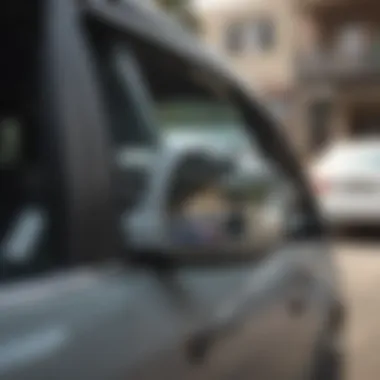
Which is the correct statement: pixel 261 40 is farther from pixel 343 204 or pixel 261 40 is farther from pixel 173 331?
pixel 173 331

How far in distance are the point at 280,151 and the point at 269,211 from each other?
1.36 ft

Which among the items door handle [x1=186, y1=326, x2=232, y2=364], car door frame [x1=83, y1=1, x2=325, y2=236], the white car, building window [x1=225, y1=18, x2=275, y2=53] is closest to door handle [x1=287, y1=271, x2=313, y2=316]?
car door frame [x1=83, y1=1, x2=325, y2=236]

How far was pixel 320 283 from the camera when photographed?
13.0 feet

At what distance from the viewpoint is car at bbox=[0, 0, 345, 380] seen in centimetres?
214

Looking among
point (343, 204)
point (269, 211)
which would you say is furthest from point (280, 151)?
point (343, 204)

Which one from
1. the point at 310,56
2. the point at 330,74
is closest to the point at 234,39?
the point at 310,56

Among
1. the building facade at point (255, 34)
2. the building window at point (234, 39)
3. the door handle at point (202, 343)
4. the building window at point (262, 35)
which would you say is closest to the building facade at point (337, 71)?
the building facade at point (255, 34)

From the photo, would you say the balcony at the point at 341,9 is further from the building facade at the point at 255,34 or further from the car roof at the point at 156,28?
the car roof at the point at 156,28

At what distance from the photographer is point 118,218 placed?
241cm

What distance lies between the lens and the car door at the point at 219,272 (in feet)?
→ 8.20

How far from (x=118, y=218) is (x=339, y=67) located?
32181 millimetres

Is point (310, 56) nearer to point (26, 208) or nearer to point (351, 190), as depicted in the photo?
point (351, 190)

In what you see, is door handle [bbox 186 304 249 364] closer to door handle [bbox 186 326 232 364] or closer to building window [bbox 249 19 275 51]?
door handle [bbox 186 326 232 364]

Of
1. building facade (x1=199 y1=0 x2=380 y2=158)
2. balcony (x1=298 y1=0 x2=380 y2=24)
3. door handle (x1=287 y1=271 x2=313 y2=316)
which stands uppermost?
door handle (x1=287 y1=271 x2=313 y2=316)
